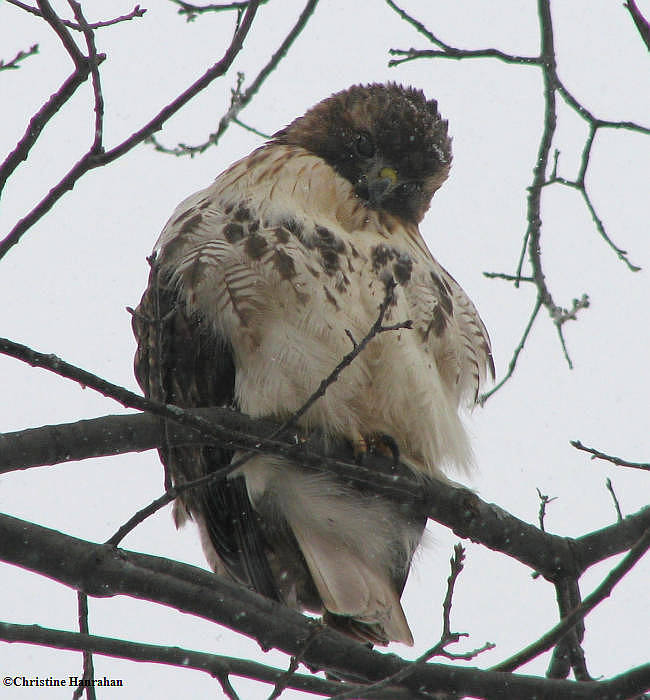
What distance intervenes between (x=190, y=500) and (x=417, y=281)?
123 cm

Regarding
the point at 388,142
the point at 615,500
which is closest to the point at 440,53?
the point at 388,142

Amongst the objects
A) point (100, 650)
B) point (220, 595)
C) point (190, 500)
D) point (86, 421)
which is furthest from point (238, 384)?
point (100, 650)

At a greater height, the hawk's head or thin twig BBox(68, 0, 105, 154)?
the hawk's head

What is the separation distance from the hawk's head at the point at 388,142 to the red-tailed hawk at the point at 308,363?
0.22 meters

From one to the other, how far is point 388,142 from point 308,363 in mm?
1371

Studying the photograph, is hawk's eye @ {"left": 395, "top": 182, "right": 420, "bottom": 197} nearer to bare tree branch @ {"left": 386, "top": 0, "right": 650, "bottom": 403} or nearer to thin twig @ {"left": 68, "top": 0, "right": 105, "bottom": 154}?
bare tree branch @ {"left": 386, "top": 0, "right": 650, "bottom": 403}

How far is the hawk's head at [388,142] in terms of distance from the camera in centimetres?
426

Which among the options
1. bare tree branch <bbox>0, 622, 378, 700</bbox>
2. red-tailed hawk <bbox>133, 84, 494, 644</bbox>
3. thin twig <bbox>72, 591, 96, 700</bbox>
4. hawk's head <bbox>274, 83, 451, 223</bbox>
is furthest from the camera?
hawk's head <bbox>274, 83, 451, 223</bbox>

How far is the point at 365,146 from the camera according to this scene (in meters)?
4.34

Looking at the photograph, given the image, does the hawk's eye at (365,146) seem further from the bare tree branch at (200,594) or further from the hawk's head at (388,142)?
the bare tree branch at (200,594)

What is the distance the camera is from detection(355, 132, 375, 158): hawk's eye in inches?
170

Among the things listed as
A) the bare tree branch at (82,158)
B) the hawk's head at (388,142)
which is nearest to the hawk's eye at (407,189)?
the hawk's head at (388,142)

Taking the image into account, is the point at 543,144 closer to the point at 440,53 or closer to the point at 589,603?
the point at 440,53

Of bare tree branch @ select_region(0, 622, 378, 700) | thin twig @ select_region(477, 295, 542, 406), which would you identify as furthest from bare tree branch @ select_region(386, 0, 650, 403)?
bare tree branch @ select_region(0, 622, 378, 700)
